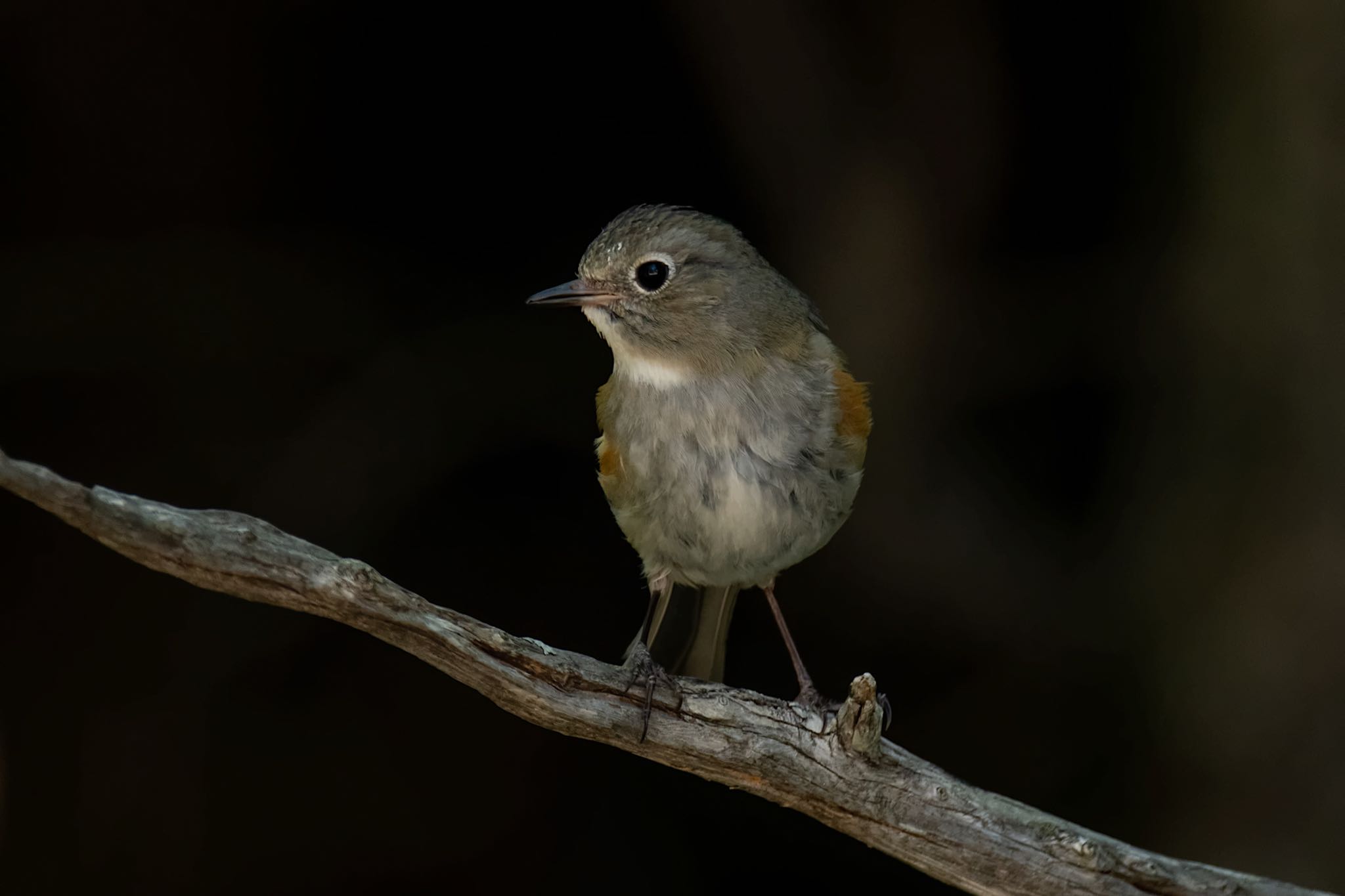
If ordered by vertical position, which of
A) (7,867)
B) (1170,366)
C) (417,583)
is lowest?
(7,867)

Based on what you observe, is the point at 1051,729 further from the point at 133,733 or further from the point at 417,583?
the point at 133,733

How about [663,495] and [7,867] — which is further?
[7,867]

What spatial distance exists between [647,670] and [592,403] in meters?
2.10

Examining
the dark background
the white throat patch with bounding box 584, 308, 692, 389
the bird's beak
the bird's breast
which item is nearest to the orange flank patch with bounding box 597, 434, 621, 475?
the bird's breast

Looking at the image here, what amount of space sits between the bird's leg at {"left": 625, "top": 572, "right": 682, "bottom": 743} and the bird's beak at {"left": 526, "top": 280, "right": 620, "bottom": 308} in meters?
0.72

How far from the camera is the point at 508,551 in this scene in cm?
534

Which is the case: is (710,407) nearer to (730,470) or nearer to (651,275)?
(730,470)

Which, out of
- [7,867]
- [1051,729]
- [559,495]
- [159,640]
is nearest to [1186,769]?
[1051,729]

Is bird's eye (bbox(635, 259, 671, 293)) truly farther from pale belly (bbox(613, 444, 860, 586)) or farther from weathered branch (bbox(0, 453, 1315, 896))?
weathered branch (bbox(0, 453, 1315, 896))

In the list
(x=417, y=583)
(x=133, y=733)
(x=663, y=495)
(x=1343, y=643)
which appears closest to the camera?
(x=663, y=495)

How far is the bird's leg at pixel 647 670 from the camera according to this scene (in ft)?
9.77

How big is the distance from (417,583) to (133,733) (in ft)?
3.56

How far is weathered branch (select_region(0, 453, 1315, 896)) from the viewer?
8.73 feet

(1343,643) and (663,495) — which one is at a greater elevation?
(1343,643)
